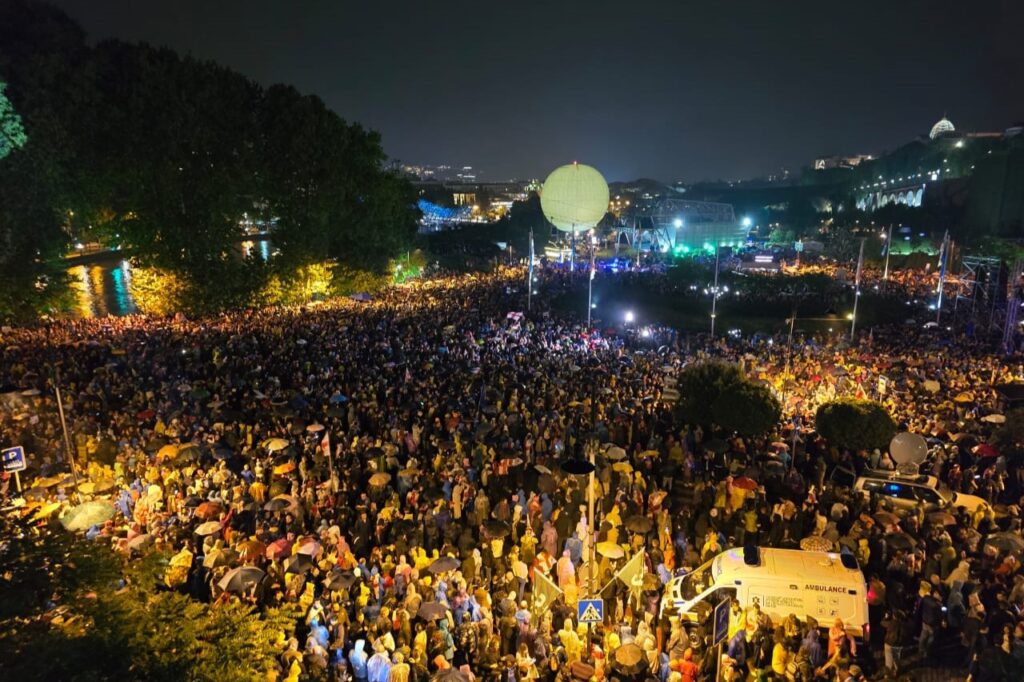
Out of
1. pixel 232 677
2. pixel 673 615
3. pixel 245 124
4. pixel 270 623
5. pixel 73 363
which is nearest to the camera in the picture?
pixel 232 677

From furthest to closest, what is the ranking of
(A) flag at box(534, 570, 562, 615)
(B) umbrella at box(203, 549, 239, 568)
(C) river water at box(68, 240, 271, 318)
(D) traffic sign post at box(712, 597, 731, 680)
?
(C) river water at box(68, 240, 271, 318) < (B) umbrella at box(203, 549, 239, 568) < (A) flag at box(534, 570, 562, 615) < (D) traffic sign post at box(712, 597, 731, 680)

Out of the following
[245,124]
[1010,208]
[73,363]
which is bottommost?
[73,363]

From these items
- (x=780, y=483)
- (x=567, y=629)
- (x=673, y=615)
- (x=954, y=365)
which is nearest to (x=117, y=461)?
(x=567, y=629)

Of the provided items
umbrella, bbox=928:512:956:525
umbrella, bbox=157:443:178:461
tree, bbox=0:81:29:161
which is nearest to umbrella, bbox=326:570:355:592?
umbrella, bbox=157:443:178:461

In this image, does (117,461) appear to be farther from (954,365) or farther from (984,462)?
(954,365)

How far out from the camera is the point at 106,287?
49.0 meters

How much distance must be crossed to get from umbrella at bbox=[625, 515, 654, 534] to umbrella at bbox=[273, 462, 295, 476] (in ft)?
20.1

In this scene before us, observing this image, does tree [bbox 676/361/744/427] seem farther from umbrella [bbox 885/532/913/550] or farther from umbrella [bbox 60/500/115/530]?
umbrella [bbox 60/500/115/530]

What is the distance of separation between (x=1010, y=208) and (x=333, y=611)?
62600mm

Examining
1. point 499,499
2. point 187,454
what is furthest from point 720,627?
point 187,454

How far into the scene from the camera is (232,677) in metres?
4.41

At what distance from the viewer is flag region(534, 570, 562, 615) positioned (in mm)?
7680

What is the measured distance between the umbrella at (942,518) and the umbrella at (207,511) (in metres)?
11.1

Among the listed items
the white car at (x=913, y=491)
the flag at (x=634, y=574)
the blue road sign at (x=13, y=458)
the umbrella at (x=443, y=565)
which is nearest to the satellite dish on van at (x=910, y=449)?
the white car at (x=913, y=491)
